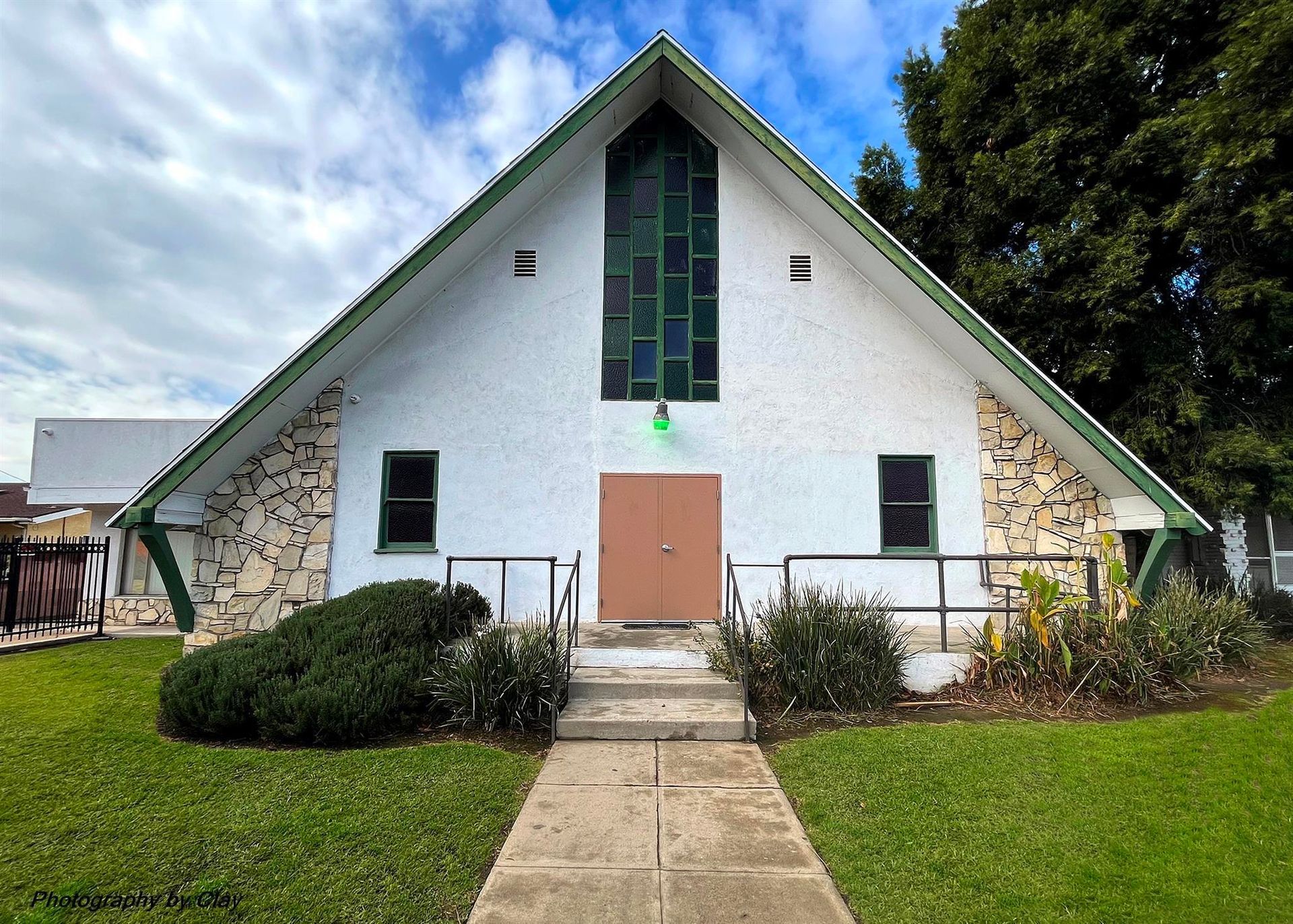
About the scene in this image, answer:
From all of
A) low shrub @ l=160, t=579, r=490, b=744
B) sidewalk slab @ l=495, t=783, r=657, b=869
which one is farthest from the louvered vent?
sidewalk slab @ l=495, t=783, r=657, b=869

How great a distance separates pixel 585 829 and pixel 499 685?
2059 millimetres

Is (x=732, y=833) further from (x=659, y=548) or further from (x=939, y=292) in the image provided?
(x=939, y=292)

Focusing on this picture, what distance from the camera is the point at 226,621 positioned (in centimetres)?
856

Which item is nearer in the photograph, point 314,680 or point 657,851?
point 657,851

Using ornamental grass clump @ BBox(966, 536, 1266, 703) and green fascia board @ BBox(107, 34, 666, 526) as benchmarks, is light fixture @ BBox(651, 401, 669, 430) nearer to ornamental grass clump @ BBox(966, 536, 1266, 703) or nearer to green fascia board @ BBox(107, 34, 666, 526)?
green fascia board @ BBox(107, 34, 666, 526)

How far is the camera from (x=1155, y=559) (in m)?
7.84

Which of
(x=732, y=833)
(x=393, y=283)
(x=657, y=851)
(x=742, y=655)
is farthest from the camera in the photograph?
(x=393, y=283)

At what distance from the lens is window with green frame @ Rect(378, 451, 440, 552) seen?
9.16 metres

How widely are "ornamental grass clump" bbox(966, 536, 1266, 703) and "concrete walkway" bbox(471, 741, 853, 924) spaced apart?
10.7ft

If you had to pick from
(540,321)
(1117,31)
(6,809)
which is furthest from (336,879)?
(1117,31)

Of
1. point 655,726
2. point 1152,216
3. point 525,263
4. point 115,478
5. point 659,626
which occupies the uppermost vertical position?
point 1152,216

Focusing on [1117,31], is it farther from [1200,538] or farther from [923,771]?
[923,771]

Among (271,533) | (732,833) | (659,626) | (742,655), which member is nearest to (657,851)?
(732,833)

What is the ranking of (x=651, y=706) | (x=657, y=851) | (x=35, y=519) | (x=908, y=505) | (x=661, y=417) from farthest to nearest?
(x=35, y=519) → (x=908, y=505) → (x=661, y=417) → (x=651, y=706) → (x=657, y=851)
